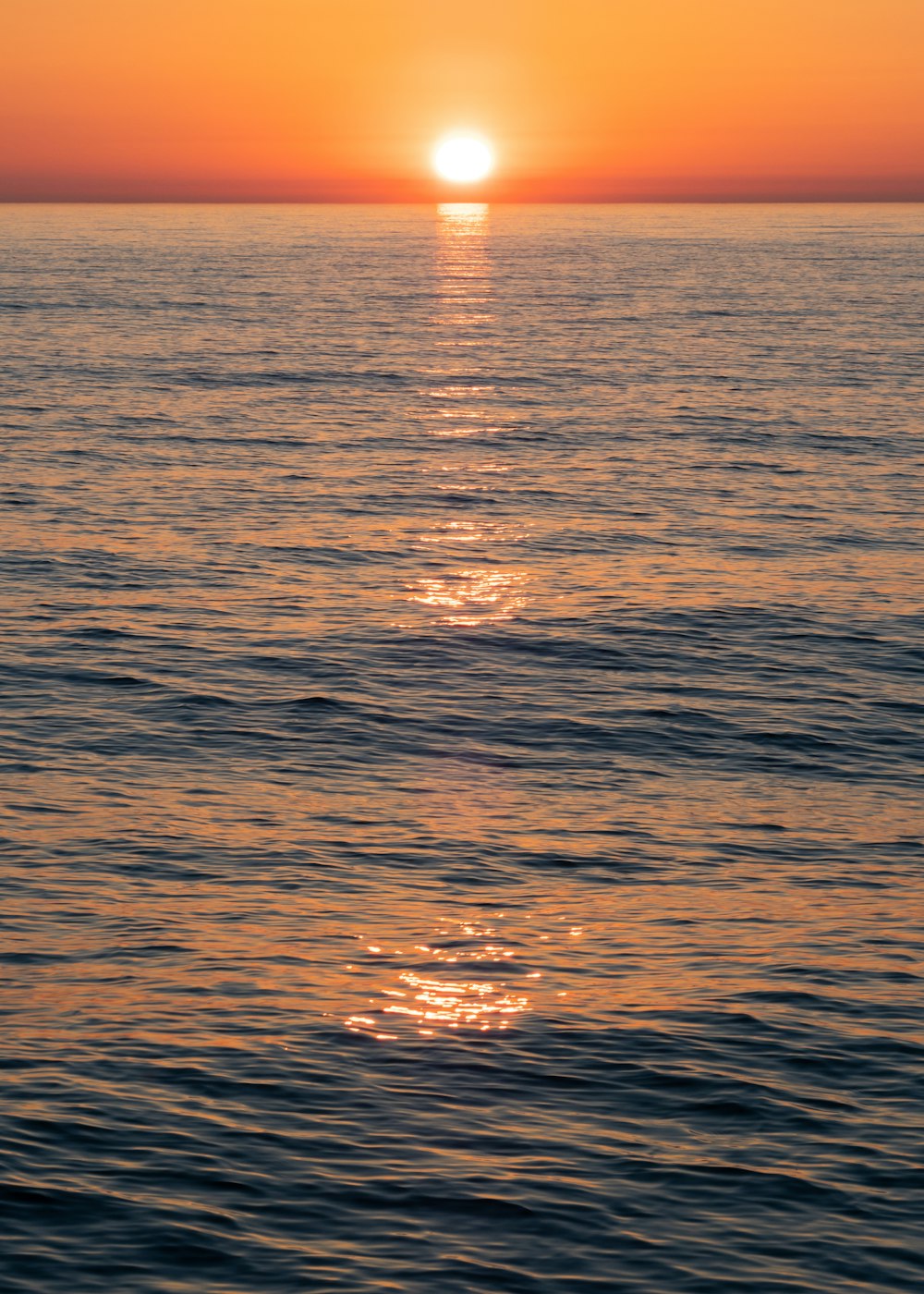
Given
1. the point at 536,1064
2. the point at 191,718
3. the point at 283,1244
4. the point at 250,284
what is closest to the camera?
the point at 283,1244

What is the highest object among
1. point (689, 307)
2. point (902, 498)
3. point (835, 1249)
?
point (689, 307)

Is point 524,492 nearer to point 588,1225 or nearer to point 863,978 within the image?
point 863,978

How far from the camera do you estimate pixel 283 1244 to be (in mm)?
17500

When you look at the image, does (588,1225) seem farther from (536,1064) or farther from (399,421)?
(399,421)

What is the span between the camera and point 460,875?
91.1 feet

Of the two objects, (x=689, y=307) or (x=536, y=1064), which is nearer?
(x=536, y=1064)

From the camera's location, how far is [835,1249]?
1761 cm

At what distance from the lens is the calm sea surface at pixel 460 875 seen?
18.2 m

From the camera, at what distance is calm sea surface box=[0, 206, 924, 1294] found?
18203 millimetres

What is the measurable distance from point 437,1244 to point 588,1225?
1.63m

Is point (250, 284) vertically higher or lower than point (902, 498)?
higher

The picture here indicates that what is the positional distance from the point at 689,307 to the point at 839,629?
111 meters

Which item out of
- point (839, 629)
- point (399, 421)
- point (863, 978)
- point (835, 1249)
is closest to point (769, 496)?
point (839, 629)

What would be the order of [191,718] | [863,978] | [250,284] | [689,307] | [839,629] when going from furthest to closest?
[250,284] → [689,307] → [839,629] → [191,718] → [863,978]
